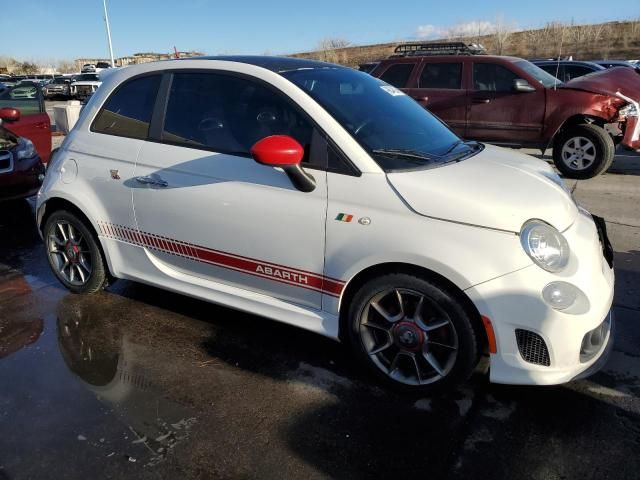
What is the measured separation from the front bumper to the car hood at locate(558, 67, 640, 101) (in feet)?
20.0

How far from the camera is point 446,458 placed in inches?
92.7

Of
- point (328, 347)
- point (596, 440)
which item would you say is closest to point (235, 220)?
point (328, 347)

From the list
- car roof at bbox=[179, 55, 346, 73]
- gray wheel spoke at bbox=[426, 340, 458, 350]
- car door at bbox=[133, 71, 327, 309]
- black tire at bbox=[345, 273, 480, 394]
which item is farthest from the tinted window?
gray wheel spoke at bbox=[426, 340, 458, 350]

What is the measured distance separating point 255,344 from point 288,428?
0.87 meters

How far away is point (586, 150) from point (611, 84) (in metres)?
1.02

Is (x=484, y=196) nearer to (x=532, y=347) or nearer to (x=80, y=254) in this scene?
(x=532, y=347)

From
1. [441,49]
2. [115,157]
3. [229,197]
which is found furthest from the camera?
[441,49]

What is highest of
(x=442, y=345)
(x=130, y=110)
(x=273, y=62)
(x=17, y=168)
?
(x=273, y=62)

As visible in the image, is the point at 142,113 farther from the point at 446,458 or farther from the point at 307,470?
the point at 446,458

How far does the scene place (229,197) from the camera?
120 inches

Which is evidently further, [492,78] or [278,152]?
A: [492,78]

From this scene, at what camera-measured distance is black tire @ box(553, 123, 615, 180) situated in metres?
7.47

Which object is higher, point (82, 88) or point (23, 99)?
point (23, 99)

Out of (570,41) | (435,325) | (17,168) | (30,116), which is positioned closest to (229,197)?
(435,325)
